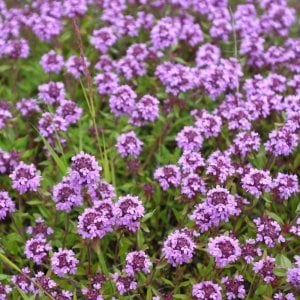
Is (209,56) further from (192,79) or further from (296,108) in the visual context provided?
(296,108)

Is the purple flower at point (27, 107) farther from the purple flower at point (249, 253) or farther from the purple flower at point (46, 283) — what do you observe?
the purple flower at point (249, 253)

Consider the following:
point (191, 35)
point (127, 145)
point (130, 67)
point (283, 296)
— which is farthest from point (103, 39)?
point (283, 296)

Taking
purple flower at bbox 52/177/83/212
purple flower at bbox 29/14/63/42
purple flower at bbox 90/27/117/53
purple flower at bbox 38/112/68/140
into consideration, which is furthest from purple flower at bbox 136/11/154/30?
purple flower at bbox 52/177/83/212

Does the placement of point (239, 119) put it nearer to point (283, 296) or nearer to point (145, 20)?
point (283, 296)

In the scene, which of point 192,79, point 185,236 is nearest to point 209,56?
point 192,79

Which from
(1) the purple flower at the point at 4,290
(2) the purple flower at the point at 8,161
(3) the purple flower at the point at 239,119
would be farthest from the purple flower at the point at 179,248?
(2) the purple flower at the point at 8,161
